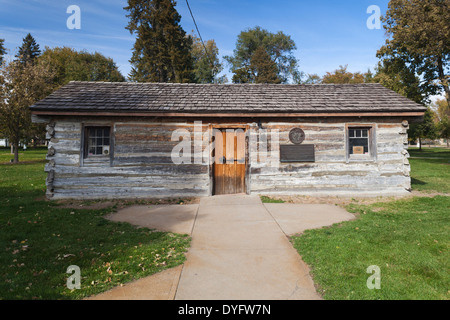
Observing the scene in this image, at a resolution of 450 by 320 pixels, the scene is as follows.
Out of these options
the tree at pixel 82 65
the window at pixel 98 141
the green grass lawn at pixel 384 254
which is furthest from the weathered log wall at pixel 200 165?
the tree at pixel 82 65

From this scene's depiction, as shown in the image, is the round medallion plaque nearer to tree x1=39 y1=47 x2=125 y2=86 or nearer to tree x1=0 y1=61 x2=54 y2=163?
tree x1=0 y1=61 x2=54 y2=163

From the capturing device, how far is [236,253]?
451cm

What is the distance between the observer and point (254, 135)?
9.43 m

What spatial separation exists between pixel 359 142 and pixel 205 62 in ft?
120

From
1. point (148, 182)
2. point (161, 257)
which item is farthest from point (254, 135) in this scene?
point (161, 257)

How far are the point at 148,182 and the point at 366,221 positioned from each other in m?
6.95

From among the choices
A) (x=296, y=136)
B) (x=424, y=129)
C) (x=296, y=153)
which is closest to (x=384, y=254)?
(x=296, y=153)

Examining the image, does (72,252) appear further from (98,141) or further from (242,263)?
(98,141)

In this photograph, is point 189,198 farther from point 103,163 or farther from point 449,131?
point 449,131

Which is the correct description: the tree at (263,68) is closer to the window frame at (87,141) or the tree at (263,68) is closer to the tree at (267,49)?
the tree at (267,49)

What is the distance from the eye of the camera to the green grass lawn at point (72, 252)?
3430 mm

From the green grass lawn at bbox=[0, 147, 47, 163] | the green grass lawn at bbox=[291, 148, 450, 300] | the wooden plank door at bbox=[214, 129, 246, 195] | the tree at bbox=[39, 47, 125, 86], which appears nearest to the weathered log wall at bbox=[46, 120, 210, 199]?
the wooden plank door at bbox=[214, 129, 246, 195]

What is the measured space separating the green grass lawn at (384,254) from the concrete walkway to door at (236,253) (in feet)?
1.10

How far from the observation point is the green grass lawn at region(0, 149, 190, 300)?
11.3 feet
